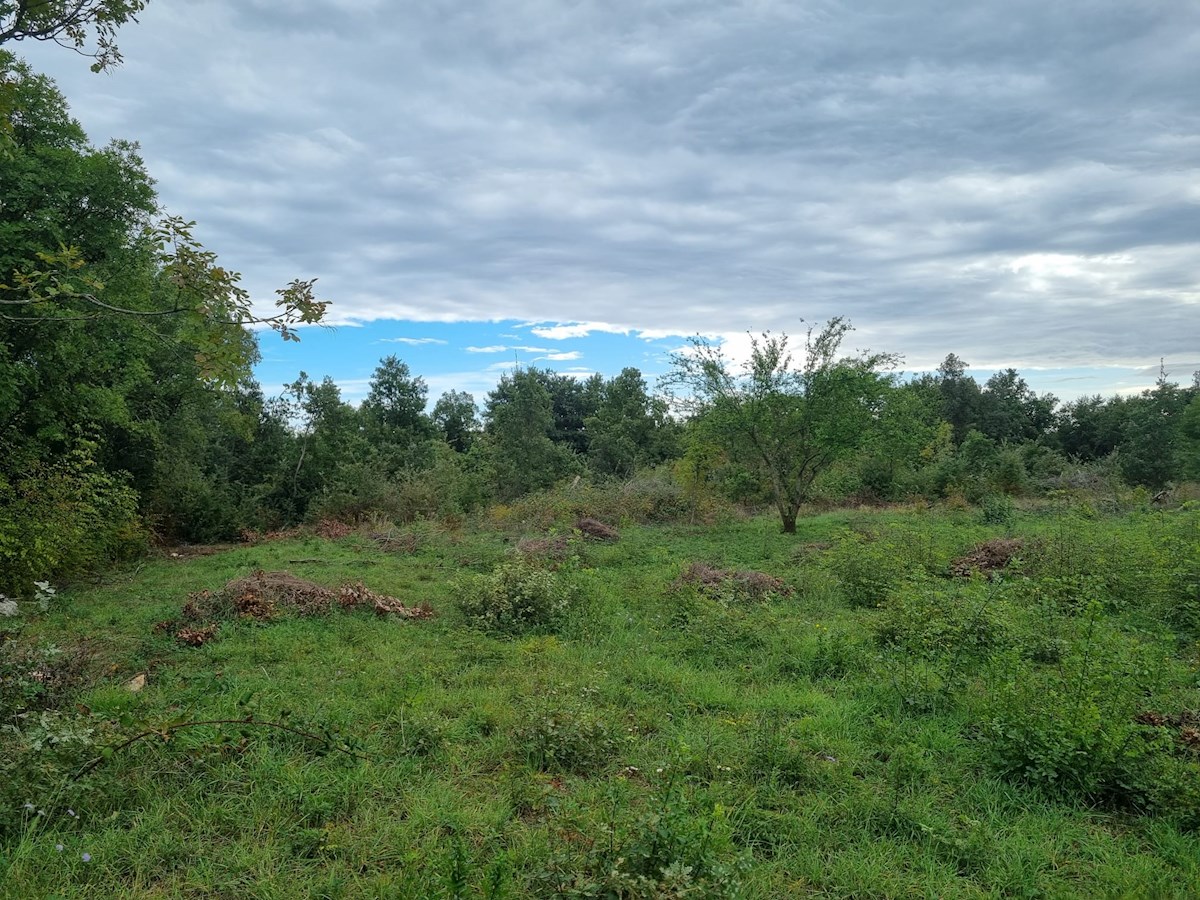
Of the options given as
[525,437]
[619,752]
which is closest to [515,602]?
[619,752]

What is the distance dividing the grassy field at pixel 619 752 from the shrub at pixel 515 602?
0.05 m

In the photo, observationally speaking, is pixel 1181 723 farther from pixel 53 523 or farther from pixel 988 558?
pixel 53 523

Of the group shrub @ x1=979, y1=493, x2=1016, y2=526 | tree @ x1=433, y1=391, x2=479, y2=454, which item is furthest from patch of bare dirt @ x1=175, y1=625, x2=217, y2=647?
tree @ x1=433, y1=391, x2=479, y2=454

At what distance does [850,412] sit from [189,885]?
593 inches

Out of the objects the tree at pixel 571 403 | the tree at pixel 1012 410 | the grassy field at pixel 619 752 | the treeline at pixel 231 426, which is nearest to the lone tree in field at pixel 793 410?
the treeline at pixel 231 426

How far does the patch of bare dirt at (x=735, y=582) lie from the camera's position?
326 inches

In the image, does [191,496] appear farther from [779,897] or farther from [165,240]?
[779,897]

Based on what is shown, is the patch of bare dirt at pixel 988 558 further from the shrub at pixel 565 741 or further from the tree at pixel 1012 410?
the tree at pixel 1012 410


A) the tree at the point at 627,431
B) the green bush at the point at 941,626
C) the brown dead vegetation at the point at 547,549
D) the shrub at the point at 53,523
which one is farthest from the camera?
the tree at the point at 627,431

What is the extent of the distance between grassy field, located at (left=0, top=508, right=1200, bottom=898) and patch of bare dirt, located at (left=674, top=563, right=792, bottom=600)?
75cm

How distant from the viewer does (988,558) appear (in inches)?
392

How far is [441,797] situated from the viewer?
3500mm

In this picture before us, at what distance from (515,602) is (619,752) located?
3.48 meters

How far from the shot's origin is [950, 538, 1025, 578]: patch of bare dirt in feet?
31.2
